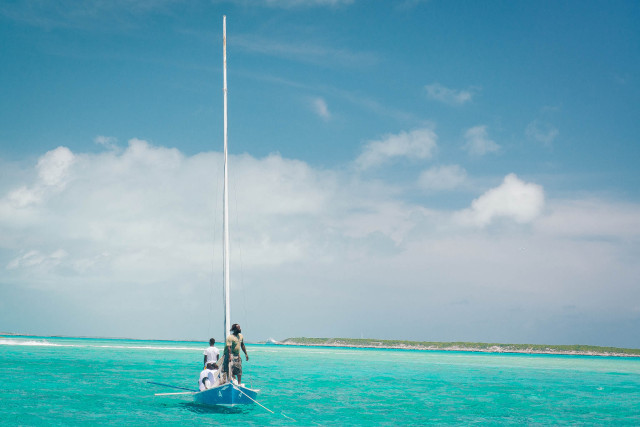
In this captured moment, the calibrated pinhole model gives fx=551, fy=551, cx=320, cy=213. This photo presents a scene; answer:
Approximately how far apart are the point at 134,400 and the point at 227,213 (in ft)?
35.6

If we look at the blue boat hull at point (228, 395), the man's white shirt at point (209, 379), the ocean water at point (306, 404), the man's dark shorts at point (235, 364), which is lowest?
the ocean water at point (306, 404)

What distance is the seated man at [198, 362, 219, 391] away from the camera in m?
24.0

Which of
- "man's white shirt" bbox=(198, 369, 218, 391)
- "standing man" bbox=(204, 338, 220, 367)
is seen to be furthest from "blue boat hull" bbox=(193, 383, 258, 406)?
"standing man" bbox=(204, 338, 220, 367)

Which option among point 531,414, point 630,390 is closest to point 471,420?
point 531,414

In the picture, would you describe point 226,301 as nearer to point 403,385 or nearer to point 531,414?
point 531,414

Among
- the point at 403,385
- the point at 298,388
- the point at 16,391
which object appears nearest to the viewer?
the point at 16,391


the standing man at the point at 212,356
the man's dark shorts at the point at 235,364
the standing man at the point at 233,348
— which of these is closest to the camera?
the standing man at the point at 233,348

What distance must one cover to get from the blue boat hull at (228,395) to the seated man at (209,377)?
1.94 ft

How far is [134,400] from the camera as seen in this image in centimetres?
2770

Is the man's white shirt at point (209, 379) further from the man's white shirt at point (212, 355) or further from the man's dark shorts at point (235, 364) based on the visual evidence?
the man's dark shorts at point (235, 364)

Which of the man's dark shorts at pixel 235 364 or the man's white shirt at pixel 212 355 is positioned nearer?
the man's dark shorts at pixel 235 364

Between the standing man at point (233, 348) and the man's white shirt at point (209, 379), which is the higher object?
the standing man at point (233, 348)

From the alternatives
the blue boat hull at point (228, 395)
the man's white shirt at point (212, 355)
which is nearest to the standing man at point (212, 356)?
the man's white shirt at point (212, 355)

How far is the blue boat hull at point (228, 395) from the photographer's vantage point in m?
22.5
